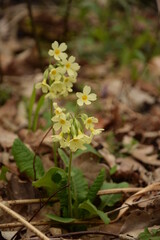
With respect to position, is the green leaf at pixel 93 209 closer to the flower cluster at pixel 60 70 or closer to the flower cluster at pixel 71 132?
the flower cluster at pixel 71 132

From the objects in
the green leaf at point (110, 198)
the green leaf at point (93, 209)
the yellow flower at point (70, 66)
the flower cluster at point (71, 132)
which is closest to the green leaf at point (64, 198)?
the green leaf at point (93, 209)

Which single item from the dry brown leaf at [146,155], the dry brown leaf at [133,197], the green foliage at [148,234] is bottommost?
the green foliage at [148,234]

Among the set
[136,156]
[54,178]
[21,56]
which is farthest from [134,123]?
[21,56]

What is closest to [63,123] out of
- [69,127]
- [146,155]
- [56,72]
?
[69,127]

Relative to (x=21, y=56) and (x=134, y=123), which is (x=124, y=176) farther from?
(x=21, y=56)

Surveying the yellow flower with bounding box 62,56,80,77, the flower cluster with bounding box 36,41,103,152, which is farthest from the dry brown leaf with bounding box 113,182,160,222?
the yellow flower with bounding box 62,56,80,77

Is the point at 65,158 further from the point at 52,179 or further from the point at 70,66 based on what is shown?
the point at 70,66

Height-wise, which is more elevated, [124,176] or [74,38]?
[74,38]
